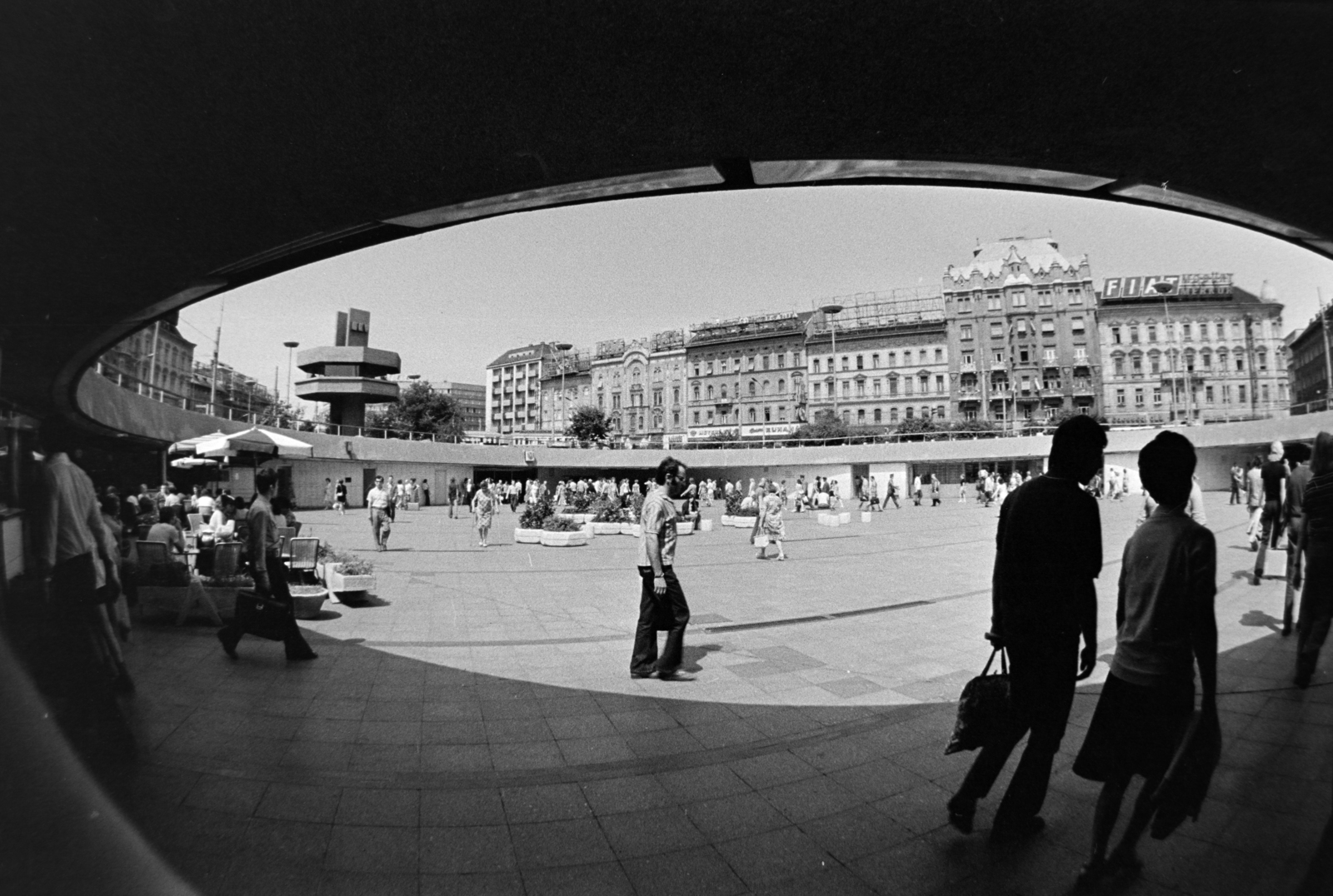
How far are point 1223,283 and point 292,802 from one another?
7.67ft

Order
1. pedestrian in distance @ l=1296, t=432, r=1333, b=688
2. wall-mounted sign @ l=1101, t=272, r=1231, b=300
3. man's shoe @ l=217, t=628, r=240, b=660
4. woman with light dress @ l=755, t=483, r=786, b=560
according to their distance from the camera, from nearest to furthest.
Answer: pedestrian in distance @ l=1296, t=432, r=1333, b=688 < wall-mounted sign @ l=1101, t=272, r=1231, b=300 < man's shoe @ l=217, t=628, r=240, b=660 < woman with light dress @ l=755, t=483, r=786, b=560

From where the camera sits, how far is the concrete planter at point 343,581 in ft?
4.67

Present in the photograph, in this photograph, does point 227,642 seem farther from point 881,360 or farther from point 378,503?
point 881,360

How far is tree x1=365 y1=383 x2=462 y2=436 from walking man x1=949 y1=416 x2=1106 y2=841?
1420 millimetres

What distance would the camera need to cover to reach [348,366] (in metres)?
1.40

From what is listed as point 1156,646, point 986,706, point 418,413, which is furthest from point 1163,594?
point 418,413

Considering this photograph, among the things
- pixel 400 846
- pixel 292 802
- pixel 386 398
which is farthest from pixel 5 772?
pixel 386 398

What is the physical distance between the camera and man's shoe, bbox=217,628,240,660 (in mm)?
1260

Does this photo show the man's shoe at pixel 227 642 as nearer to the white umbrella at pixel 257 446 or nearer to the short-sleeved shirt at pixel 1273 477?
the white umbrella at pixel 257 446

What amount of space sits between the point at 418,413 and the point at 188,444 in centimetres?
50

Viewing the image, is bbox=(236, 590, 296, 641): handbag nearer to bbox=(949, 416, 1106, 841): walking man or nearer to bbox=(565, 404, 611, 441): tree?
bbox=(565, 404, 611, 441): tree

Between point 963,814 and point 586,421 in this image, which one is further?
point 586,421

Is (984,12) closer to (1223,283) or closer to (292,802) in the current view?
(1223,283)

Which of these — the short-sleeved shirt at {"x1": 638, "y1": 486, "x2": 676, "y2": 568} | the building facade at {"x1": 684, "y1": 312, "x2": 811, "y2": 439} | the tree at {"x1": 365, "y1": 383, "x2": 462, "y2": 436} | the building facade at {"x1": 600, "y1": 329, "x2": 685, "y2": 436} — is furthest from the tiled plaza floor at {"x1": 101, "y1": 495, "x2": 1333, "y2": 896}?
the building facade at {"x1": 600, "y1": 329, "x2": 685, "y2": 436}
